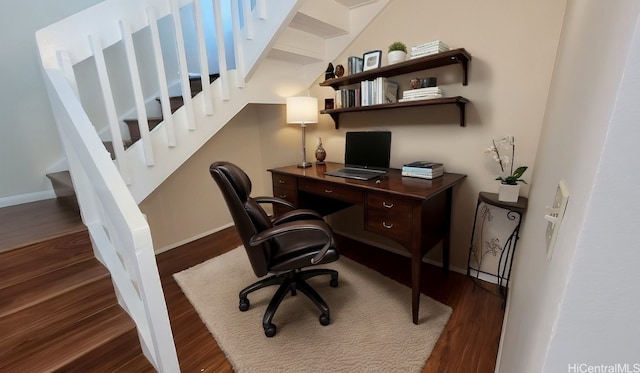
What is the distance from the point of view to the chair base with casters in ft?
5.03

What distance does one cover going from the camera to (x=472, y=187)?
1869 mm

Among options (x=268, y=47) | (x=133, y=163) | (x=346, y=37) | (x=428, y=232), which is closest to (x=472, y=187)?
(x=428, y=232)

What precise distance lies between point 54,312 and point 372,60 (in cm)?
241

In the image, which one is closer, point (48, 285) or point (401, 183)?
point (48, 285)

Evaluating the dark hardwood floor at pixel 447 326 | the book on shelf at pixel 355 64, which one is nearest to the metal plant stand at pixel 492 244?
the dark hardwood floor at pixel 447 326

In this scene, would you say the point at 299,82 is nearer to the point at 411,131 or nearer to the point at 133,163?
the point at 411,131

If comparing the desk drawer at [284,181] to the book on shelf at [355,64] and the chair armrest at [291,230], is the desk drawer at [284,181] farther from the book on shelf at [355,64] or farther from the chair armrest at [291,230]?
the book on shelf at [355,64]

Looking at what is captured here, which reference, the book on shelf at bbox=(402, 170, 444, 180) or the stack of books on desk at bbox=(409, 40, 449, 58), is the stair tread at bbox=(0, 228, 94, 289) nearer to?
the book on shelf at bbox=(402, 170, 444, 180)

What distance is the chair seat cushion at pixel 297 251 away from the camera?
1468mm

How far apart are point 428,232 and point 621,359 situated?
1332mm

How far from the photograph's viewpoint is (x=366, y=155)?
81.4 inches

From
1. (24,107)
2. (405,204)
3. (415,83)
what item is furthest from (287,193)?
(24,107)

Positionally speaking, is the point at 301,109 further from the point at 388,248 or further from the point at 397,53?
the point at 388,248

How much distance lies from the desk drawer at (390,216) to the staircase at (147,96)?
1.19m
